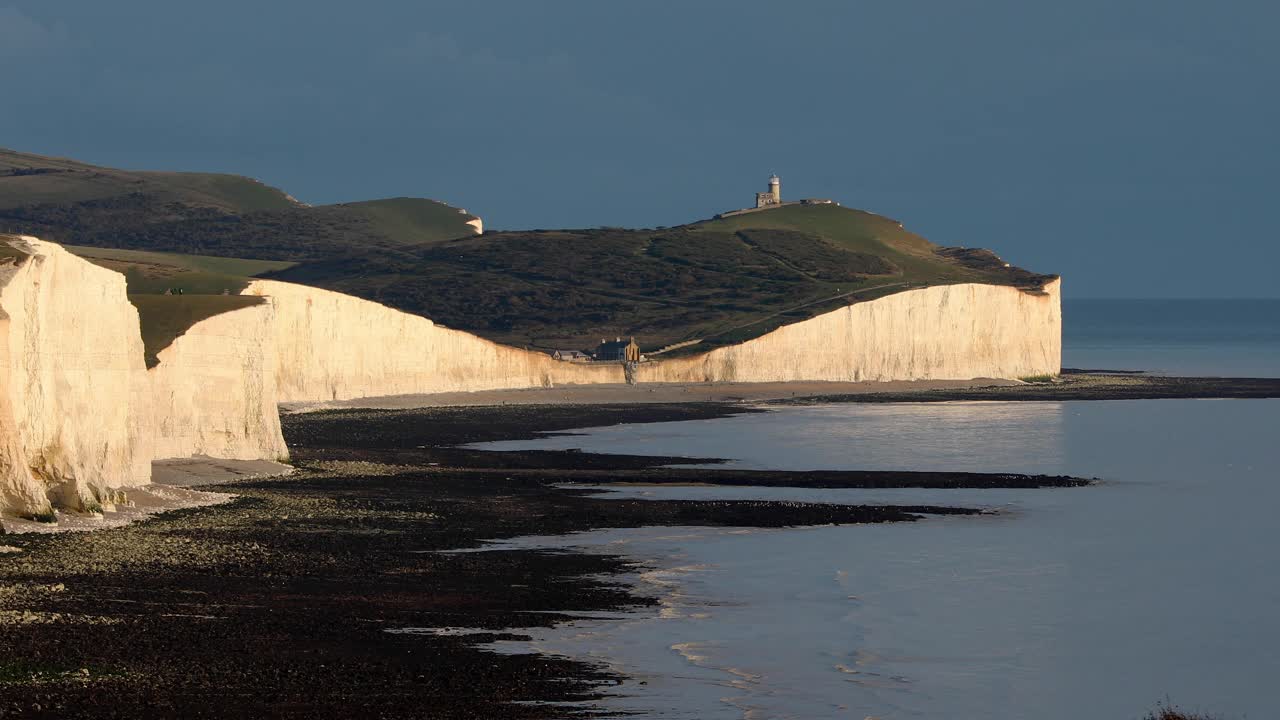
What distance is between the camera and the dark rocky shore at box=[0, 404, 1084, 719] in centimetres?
1698

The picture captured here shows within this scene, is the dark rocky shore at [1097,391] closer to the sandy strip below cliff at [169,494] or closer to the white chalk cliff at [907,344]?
the white chalk cliff at [907,344]

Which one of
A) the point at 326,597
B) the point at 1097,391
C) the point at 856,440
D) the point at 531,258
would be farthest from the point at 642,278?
the point at 326,597

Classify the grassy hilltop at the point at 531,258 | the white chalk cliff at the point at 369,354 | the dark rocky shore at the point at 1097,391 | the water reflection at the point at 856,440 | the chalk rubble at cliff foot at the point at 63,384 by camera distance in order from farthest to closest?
the grassy hilltop at the point at 531,258 < the dark rocky shore at the point at 1097,391 < the white chalk cliff at the point at 369,354 < the water reflection at the point at 856,440 < the chalk rubble at cliff foot at the point at 63,384

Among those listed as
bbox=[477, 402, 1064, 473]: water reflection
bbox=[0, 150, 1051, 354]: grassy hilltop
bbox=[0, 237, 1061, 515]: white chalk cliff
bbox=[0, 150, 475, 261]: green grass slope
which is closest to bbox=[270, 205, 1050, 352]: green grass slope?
bbox=[0, 150, 1051, 354]: grassy hilltop

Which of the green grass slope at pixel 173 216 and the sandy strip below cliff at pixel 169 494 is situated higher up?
the green grass slope at pixel 173 216

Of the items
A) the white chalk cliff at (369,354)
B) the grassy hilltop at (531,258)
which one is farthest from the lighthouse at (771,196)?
the white chalk cliff at (369,354)

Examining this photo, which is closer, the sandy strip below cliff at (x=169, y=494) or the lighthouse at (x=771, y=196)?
the sandy strip below cliff at (x=169, y=494)

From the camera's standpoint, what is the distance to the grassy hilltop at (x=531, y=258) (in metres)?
120

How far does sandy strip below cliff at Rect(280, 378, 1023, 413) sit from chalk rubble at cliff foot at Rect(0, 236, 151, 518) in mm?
30377

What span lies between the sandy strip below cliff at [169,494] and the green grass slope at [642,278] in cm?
6476

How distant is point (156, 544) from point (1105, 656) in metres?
13.1

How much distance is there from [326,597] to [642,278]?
366 feet

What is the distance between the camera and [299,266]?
149 m

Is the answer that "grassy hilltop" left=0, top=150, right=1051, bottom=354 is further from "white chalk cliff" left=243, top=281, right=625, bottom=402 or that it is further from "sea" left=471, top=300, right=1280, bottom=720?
"sea" left=471, top=300, right=1280, bottom=720
